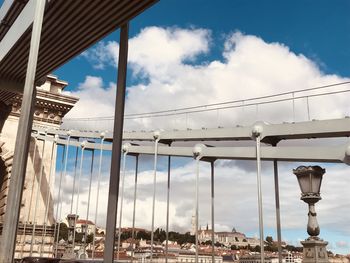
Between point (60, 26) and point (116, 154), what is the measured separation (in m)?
3.04

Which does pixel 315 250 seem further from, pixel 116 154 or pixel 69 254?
pixel 69 254

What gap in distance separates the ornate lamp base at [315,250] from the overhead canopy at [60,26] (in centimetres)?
446

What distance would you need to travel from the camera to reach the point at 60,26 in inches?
322

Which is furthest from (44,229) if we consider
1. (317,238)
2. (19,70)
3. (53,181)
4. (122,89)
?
(317,238)

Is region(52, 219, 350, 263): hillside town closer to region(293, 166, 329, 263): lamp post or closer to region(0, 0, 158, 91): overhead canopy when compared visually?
region(293, 166, 329, 263): lamp post

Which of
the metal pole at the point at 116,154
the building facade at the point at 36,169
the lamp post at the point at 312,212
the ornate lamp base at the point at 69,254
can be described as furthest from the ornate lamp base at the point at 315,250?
the building facade at the point at 36,169

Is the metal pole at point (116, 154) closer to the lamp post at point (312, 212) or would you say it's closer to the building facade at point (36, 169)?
the lamp post at point (312, 212)

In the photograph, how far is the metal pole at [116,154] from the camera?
21.7 ft

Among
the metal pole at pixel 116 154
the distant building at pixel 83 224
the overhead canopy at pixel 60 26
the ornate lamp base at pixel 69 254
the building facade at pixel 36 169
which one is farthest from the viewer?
the distant building at pixel 83 224

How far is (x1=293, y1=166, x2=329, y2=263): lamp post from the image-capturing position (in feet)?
15.0

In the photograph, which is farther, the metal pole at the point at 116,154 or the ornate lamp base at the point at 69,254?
the ornate lamp base at the point at 69,254

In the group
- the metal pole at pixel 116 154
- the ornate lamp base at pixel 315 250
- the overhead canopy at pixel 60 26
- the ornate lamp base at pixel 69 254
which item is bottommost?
the ornate lamp base at pixel 69 254

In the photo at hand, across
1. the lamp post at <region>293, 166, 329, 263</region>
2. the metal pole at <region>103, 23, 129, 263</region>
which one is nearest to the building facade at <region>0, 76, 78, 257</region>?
the metal pole at <region>103, 23, 129, 263</region>

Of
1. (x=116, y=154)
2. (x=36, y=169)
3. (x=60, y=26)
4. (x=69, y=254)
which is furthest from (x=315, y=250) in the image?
(x=36, y=169)
